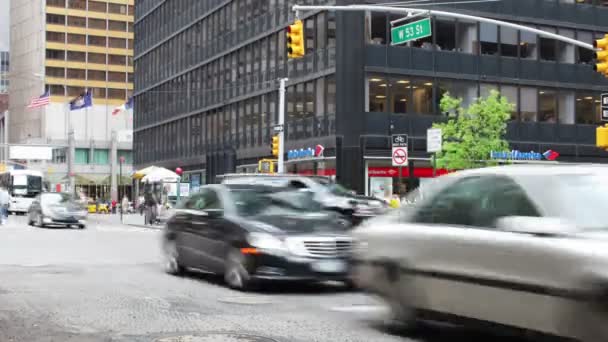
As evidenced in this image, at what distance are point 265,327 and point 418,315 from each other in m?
1.59

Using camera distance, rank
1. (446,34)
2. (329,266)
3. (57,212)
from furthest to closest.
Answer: (446,34)
(57,212)
(329,266)

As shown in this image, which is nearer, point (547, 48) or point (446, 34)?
point (446, 34)

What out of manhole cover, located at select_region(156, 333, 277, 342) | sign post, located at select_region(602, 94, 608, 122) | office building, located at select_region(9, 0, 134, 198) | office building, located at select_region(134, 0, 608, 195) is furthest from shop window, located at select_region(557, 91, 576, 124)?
office building, located at select_region(9, 0, 134, 198)

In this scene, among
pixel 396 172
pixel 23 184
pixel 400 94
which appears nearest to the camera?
pixel 400 94

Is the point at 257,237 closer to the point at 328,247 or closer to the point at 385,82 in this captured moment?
the point at 328,247

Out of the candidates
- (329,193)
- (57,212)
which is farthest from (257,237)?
(57,212)

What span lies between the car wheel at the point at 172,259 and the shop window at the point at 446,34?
30.7 meters

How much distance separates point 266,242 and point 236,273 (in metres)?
0.74

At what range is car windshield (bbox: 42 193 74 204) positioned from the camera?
3581 cm

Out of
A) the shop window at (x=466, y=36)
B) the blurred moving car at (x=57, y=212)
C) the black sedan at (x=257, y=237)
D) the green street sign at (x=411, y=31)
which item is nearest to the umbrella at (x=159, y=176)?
the blurred moving car at (x=57, y=212)

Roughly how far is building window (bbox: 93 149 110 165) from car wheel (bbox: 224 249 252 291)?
102122 millimetres

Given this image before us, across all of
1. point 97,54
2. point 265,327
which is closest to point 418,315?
point 265,327

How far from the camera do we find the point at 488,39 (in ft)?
145

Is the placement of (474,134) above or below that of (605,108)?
above
